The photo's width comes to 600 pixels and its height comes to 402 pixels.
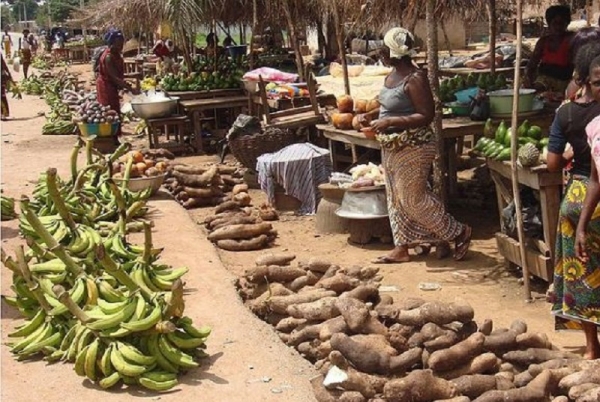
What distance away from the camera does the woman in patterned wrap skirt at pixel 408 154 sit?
6168 millimetres

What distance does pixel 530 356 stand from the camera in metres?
4.09

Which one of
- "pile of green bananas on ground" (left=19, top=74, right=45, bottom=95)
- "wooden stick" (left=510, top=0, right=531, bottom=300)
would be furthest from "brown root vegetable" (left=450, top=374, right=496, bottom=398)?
"pile of green bananas on ground" (left=19, top=74, right=45, bottom=95)

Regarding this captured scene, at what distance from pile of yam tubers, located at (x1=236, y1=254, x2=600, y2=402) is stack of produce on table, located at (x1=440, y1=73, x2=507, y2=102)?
3.59m

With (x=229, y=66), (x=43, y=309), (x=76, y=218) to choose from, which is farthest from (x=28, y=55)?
(x=43, y=309)

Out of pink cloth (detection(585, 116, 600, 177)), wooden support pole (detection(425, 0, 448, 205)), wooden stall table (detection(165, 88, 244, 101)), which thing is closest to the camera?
pink cloth (detection(585, 116, 600, 177))

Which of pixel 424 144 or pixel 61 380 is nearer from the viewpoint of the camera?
pixel 61 380

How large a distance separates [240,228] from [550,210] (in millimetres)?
3234

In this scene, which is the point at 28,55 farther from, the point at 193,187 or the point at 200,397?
the point at 200,397

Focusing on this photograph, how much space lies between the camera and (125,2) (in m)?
17.8

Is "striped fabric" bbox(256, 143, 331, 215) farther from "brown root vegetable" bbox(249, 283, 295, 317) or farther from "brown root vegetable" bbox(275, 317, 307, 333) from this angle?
"brown root vegetable" bbox(275, 317, 307, 333)

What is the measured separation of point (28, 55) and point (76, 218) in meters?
26.8

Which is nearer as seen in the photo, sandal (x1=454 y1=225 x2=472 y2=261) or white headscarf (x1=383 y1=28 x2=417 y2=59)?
white headscarf (x1=383 y1=28 x2=417 y2=59)

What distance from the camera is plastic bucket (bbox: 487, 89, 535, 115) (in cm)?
699

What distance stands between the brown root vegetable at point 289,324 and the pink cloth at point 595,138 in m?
1.90
